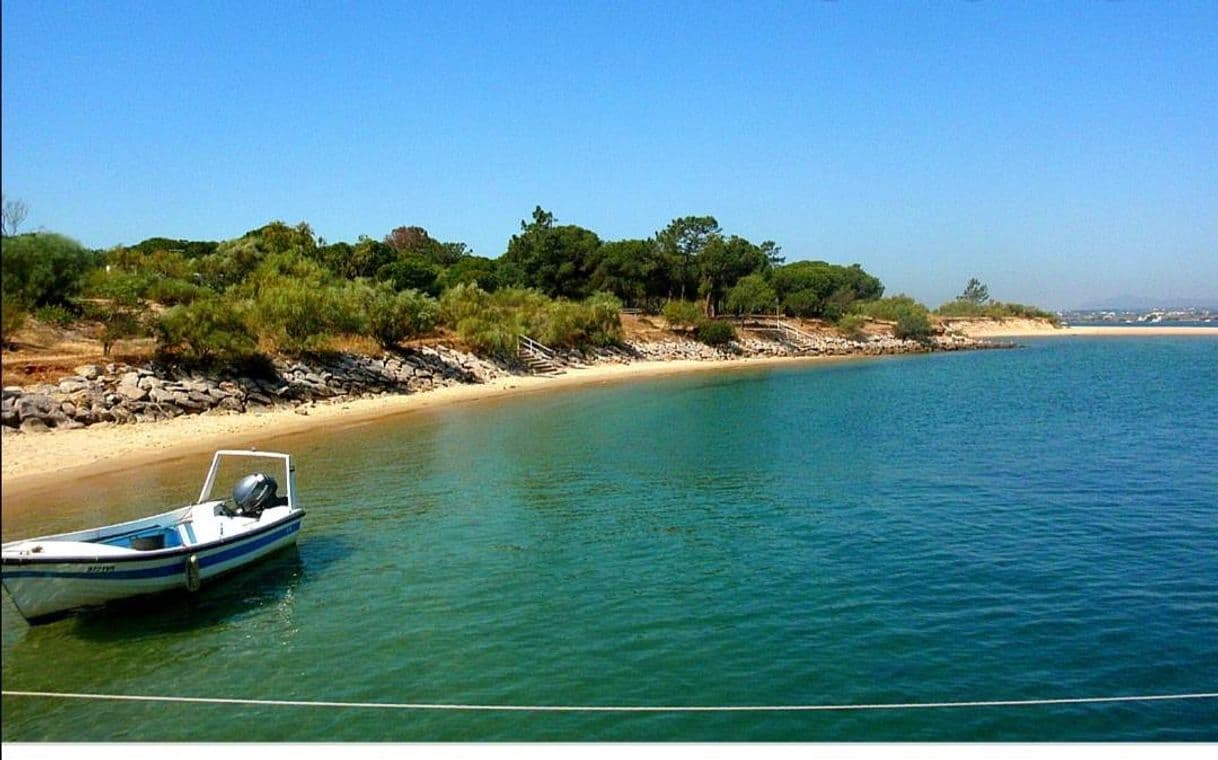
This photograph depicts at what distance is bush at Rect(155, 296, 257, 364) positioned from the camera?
1446 inches

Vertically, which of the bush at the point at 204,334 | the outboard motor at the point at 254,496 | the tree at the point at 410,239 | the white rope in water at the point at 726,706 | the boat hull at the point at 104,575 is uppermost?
the tree at the point at 410,239

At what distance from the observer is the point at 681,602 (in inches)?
573

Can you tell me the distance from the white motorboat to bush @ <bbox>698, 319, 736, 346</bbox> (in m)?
68.1

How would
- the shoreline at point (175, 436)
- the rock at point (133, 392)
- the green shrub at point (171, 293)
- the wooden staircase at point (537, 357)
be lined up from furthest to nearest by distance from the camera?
the wooden staircase at point (537, 357), the green shrub at point (171, 293), the rock at point (133, 392), the shoreline at point (175, 436)

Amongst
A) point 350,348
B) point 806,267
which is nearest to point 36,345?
point 350,348

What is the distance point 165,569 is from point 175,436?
61.1 feet

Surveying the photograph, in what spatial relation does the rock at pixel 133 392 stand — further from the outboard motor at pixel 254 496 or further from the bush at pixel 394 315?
the outboard motor at pixel 254 496

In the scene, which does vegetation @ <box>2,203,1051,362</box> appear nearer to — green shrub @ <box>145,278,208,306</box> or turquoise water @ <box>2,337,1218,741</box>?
green shrub @ <box>145,278,208,306</box>

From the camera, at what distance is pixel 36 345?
36250mm

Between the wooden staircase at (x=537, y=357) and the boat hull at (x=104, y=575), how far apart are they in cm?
4410

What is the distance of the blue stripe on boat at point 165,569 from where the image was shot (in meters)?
13.3

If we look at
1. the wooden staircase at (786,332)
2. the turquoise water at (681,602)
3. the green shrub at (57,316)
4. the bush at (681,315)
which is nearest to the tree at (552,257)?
the bush at (681,315)
